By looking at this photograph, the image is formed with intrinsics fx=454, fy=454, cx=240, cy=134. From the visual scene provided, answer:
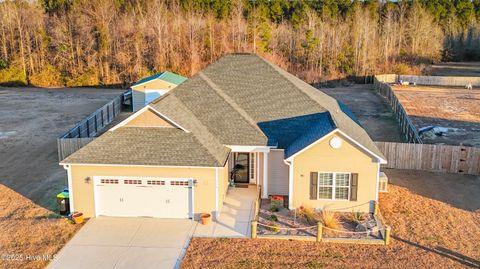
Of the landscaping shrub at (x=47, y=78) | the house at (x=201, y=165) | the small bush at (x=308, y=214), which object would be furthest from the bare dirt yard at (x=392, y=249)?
the landscaping shrub at (x=47, y=78)

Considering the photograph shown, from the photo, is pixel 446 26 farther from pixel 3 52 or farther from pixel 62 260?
pixel 62 260

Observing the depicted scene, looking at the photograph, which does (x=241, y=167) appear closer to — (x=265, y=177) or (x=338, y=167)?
(x=265, y=177)

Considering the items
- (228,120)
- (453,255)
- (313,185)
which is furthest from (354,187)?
(228,120)

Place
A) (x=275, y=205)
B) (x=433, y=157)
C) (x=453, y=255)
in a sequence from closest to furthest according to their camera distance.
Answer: (x=453, y=255) → (x=275, y=205) → (x=433, y=157)

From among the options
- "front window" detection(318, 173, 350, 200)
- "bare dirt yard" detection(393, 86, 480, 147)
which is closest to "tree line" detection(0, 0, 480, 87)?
Answer: "bare dirt yard" detection(393, 86, 480, 147)

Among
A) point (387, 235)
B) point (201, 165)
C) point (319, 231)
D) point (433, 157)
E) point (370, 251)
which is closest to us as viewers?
point (370, 251)
